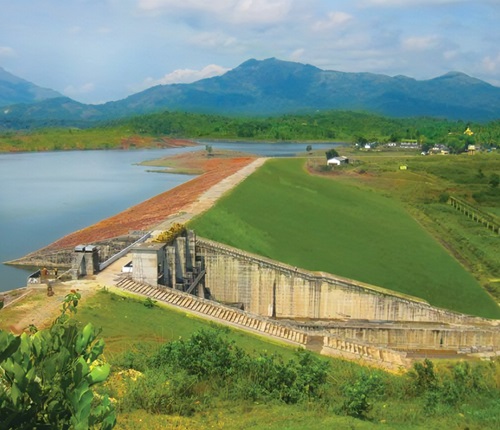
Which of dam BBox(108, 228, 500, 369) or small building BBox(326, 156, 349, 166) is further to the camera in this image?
small building BBox(326, 156, 349, 166)

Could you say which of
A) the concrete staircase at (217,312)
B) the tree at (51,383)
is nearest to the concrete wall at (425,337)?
the concrete staircase at (217,312)

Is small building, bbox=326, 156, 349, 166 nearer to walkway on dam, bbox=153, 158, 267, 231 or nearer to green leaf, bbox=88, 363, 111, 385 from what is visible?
walkway on dam, bbox=153, 158, 267, 231

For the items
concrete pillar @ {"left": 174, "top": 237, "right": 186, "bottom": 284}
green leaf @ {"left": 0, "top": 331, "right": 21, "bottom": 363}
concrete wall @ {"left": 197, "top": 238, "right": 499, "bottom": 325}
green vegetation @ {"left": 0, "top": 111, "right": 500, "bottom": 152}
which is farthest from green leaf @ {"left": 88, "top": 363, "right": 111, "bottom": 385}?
green vegetation @ {"left": 0, "top": 111, "right": 500, "bottom": 152}

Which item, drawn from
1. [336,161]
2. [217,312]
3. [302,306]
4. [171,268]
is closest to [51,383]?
[217,312]

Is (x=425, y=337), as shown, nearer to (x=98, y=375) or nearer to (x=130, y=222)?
(x=98, y=375)

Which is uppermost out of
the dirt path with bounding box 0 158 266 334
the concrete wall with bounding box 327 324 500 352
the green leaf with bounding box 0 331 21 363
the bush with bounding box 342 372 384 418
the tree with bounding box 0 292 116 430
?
the green leaf with bounding box 0 331 21 363

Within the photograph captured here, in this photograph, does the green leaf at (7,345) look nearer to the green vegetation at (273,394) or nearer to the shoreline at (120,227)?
the green vegetation at (273,394)

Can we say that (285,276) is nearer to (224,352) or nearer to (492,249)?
(224,352)
